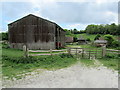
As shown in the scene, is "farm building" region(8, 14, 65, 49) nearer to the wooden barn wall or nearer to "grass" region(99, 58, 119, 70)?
the wooden barn wall

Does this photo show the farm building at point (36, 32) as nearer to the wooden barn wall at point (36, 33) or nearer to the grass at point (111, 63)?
the wooden barn wall at point (36, 33)

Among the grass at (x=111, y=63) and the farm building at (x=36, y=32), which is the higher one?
the farm building at (x=36, y=32)

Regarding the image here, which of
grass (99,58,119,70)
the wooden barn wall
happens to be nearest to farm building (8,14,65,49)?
the wooden barn wall

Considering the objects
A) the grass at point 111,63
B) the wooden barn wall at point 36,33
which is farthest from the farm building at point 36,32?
the grass at point 111,63

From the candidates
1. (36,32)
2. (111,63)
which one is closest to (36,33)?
(36,32)

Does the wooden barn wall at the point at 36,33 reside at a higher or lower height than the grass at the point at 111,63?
higher

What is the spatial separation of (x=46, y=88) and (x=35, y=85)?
1.79 feet

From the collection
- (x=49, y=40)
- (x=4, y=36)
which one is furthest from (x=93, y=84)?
(x=4, y=36)

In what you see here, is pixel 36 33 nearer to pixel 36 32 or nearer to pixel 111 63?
pixel 36 32

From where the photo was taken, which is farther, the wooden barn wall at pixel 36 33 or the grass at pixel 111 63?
the wooden barn wall at pixel 36 33

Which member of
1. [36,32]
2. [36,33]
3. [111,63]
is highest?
[36,32]

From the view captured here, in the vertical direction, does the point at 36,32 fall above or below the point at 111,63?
above

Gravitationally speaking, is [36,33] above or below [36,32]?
below

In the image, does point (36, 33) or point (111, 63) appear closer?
point (111, 63)
